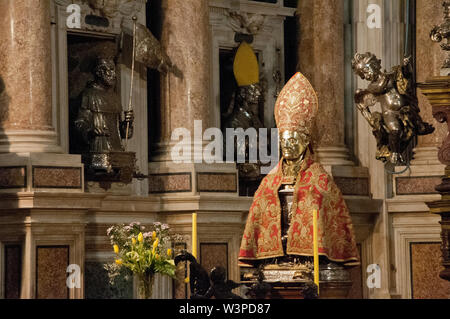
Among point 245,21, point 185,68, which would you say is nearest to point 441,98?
point 185,68

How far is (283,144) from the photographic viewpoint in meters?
11.9

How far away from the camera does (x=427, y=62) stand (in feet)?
53.8

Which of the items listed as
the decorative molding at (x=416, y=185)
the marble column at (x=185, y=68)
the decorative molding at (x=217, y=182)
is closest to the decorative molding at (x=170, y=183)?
the decorative molding at (x=217, y=182)

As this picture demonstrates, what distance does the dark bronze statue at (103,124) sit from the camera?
14281 mm

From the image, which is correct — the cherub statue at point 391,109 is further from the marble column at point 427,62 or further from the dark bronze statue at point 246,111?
the dark bronze statue at point 246,111

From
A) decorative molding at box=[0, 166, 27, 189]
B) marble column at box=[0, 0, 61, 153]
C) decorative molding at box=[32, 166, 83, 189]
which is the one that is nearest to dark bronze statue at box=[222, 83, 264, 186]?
decorative molding at box=[32, 166, 83, 189]

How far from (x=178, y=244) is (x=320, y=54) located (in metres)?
3.54

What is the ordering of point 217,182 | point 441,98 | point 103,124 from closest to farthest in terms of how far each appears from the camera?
point 441,98
point 103,124
point 217,182

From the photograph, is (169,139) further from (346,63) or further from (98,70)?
(346,63)

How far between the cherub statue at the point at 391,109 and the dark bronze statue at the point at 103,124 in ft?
9.37

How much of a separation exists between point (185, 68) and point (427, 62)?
3.39 m

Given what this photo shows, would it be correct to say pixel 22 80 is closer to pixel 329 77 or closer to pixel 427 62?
pixel 329 77

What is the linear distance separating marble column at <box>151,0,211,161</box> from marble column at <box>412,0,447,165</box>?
9.78ft
